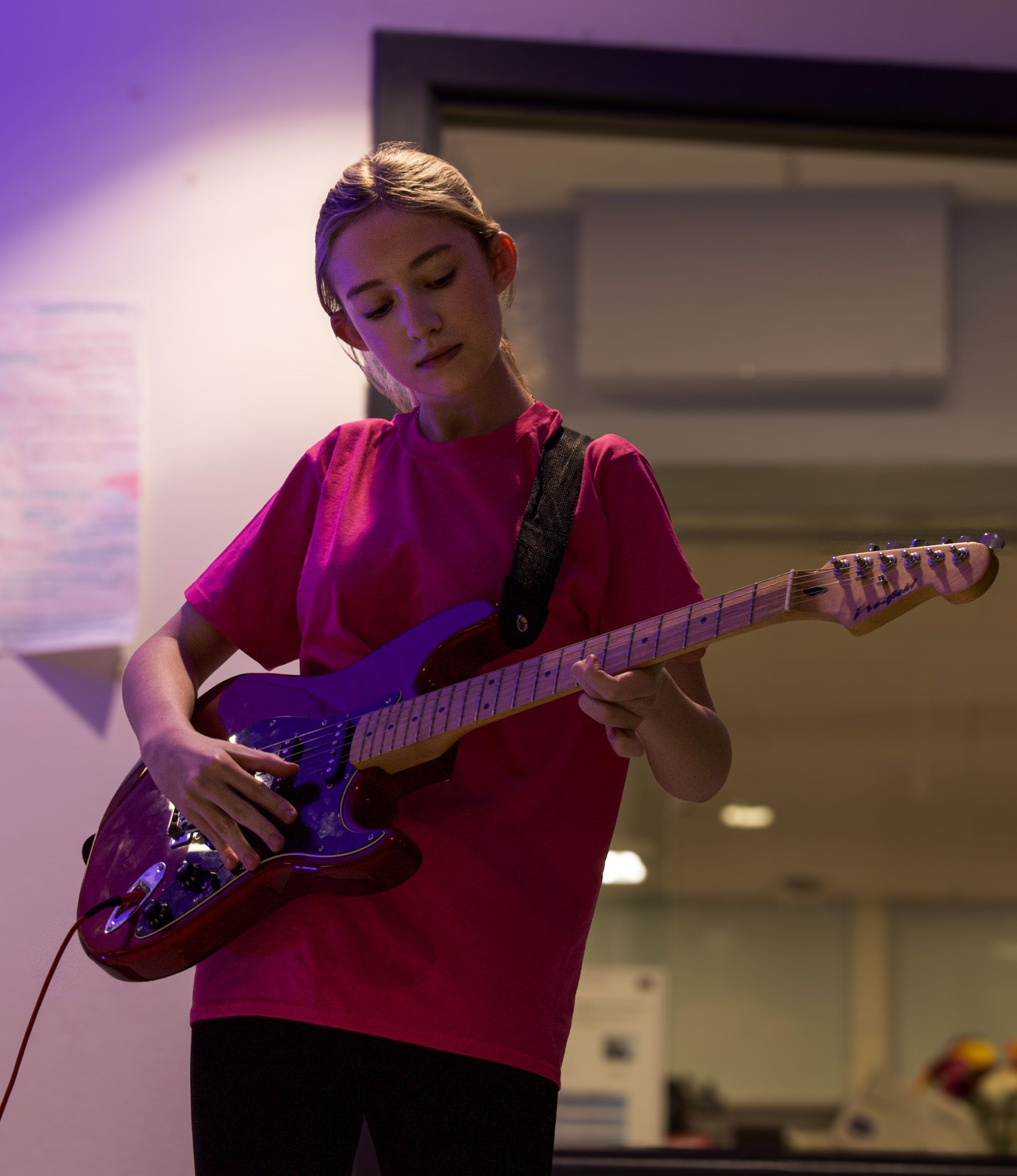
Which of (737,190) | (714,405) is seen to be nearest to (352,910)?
(737,190)

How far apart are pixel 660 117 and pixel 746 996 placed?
160 inches

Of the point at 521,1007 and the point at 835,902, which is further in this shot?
the point at 835,902

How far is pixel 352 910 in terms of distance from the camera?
3.45 feet

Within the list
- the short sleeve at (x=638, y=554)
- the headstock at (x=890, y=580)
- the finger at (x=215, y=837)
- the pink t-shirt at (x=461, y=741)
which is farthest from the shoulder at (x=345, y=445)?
the headstock at (x=890, y=580)

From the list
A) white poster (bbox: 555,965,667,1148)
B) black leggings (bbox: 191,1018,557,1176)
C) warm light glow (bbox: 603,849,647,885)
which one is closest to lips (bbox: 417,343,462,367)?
black leggings (bbox: 191,1018,557,1176)

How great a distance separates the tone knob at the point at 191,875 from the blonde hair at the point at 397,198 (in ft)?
1.58

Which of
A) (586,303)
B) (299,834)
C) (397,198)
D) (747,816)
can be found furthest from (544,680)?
(747,816)

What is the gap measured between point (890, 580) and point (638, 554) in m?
0.27

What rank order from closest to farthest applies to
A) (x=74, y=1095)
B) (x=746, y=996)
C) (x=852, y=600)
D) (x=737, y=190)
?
(x=852, y=600) → (x=74, y=1095) → (x=737, y=190) → (x=746, y=996)

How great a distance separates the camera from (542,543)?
1.12m

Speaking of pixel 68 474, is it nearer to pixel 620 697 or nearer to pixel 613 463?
pixel 613 463

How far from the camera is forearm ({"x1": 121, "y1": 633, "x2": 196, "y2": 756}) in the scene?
117 cm

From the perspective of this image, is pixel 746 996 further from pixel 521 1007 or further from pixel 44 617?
pixel 521 1007

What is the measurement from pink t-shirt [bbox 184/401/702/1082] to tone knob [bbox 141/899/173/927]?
52mm
